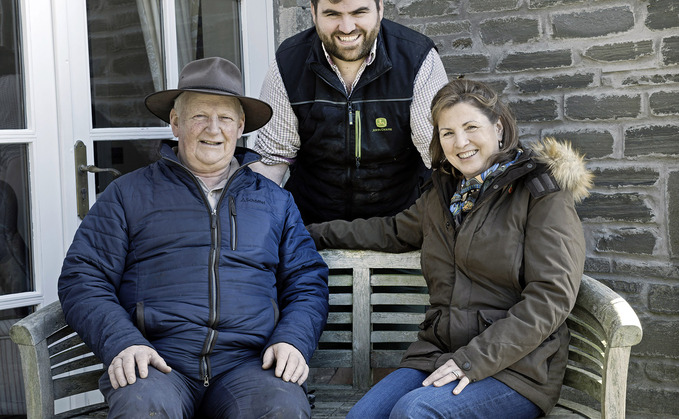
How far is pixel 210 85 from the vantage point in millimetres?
2582

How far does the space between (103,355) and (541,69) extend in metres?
2.49

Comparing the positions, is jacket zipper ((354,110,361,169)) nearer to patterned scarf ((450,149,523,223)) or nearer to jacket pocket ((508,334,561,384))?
patterned scarf ((450,149,523,223))

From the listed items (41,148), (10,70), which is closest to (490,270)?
(41,148)

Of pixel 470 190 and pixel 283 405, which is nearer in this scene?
pixel 283 405

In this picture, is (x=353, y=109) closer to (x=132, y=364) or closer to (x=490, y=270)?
(x=490, y=270)

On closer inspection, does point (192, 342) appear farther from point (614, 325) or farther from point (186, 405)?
point (614, 325)

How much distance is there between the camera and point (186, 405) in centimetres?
226

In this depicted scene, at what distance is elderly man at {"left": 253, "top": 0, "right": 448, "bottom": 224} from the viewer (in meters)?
2.98

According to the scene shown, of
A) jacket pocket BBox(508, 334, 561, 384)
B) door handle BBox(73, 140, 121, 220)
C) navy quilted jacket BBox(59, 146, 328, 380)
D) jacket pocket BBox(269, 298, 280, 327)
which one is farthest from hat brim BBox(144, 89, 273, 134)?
jacket pocket BBox(508, 334, 561, 384)

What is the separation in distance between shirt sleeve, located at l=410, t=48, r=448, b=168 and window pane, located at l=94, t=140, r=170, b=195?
3.75ft

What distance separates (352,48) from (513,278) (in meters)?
1.14

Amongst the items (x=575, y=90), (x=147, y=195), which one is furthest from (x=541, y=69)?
(x=147, y=195)

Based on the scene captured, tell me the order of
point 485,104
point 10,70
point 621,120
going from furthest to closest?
point 621,120, point 10,70, point 485,104

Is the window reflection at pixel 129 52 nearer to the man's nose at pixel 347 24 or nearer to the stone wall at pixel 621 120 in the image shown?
the man's nose at pixel 347 24
